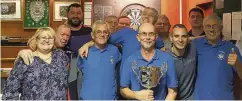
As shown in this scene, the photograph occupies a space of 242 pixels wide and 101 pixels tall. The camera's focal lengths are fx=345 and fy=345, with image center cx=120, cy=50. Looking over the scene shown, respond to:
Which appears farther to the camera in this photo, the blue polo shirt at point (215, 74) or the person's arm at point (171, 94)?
the blue polo shirt at point (215, 74)

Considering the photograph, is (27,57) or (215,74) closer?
(27,57)

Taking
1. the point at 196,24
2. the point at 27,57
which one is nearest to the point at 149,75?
the point at 27,57

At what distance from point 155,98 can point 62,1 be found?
279 centimetres

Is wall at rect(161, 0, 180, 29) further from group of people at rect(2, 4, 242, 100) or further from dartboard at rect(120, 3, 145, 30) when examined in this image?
Answer: group of people at rect(2, 4, 242, 100)

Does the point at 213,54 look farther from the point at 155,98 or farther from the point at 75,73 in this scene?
the point at 75,73

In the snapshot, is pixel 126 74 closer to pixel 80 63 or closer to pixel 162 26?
pixel 80 63

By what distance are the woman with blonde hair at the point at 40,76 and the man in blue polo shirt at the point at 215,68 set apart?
1.02 metres

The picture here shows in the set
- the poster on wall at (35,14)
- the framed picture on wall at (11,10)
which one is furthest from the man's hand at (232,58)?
the framed picture on wall at (11,10)

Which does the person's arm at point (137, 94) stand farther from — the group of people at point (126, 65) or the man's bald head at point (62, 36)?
the man's bald head at point (62, 36)

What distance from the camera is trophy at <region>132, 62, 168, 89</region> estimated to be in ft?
7.55

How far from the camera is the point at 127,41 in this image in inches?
109

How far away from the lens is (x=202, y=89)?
2607 mm

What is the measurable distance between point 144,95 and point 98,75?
15.5 inches

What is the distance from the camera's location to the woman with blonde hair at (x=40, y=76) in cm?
231
